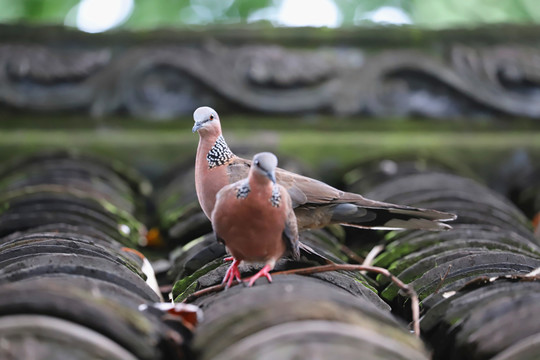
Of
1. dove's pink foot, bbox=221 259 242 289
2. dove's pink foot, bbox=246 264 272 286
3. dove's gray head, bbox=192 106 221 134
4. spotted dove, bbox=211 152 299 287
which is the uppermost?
dove's gray head, bbox=192 106 221 134

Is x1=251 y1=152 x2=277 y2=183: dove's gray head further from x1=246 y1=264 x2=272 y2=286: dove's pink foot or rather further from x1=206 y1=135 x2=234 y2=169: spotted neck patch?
x1=206 y1=135 x2=234 y2=169: spotted neck patch

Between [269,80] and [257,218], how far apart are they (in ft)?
8.19

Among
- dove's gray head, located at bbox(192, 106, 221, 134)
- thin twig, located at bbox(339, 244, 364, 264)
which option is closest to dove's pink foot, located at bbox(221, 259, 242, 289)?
dove's gray head, located at bbox(192, 106, 221, 134)

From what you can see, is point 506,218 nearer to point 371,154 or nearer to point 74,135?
point 371,154

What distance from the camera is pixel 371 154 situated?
394cm

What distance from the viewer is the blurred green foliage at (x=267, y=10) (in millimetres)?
6555

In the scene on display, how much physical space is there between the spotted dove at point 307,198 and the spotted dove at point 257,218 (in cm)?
21

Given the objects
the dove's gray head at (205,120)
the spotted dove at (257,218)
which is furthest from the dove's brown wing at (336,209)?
the spotted dove at (257,218)

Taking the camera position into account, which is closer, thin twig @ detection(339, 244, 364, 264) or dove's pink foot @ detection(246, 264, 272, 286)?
dove's pink foot @ detection(246, 264, 272, 286)

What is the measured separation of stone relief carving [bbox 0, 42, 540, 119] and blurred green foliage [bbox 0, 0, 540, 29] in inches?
97.0

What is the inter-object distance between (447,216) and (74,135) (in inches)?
104

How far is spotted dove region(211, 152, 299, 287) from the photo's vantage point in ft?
4.97

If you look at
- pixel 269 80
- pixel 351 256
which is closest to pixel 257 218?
pixel 351 256

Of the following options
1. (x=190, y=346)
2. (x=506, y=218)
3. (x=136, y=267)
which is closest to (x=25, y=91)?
(x=136, y=267)
